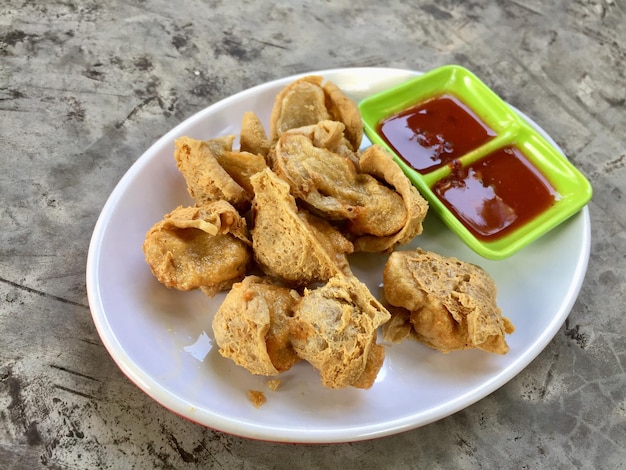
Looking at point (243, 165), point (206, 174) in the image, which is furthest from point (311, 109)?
point (206, 174)

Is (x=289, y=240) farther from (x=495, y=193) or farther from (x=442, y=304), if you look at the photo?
(x=495, y=193)

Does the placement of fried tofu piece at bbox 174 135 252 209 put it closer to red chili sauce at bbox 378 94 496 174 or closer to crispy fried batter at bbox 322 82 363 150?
crispy fried batter at bbox 322 82 363 150

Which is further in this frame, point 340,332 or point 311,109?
point 311,109

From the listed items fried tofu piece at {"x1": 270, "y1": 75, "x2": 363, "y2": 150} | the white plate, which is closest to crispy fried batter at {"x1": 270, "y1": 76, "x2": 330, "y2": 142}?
fried tofu piece at {"x1": 270, "y1": 75, "x2": 363, "y2": 150}

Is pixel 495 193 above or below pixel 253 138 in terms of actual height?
above

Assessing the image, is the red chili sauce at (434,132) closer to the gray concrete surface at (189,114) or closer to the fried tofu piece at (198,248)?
the gray concrete surface at (189,114)

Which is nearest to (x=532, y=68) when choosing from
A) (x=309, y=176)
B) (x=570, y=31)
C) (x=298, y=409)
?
(x=570, y=31)
